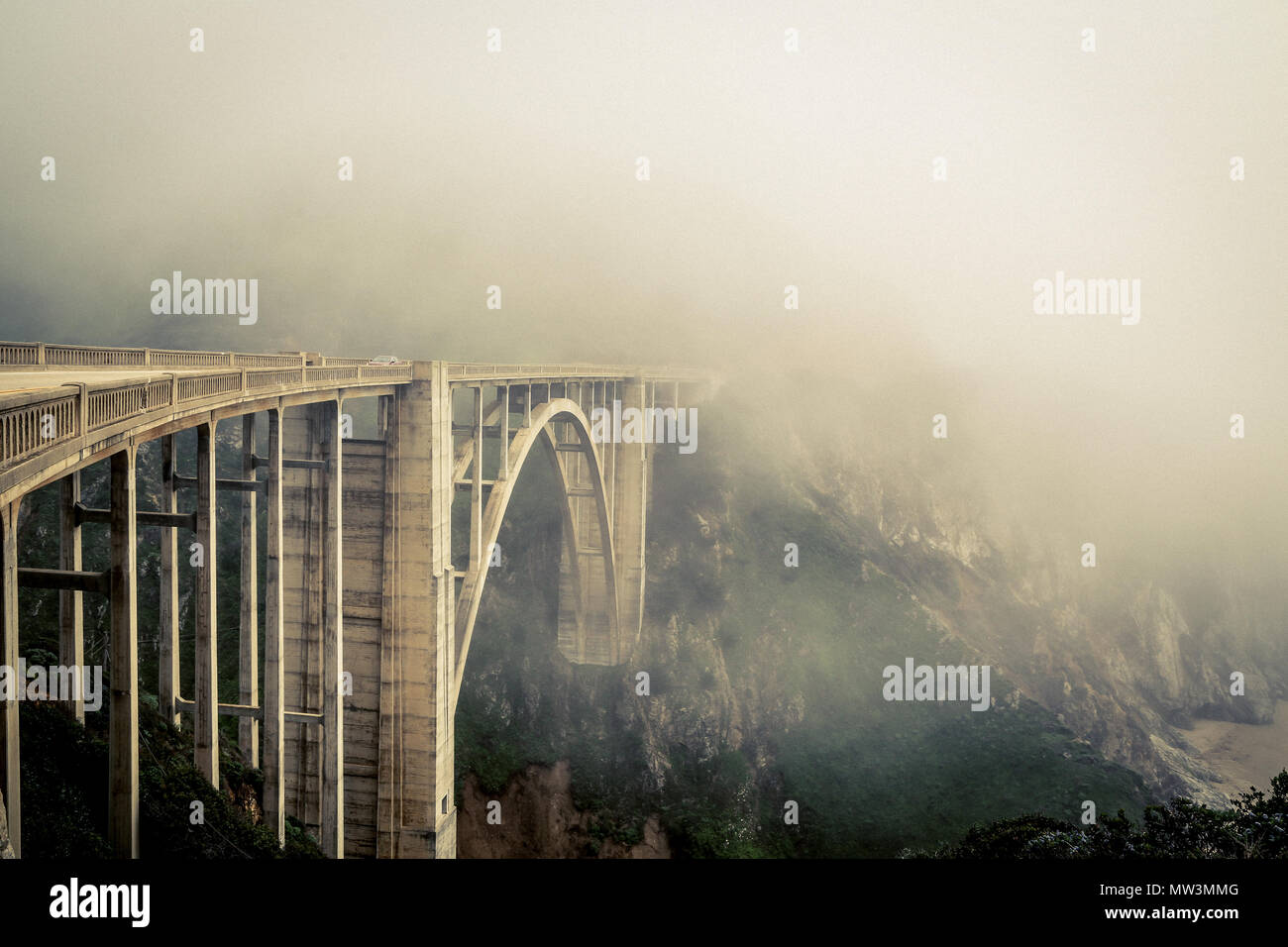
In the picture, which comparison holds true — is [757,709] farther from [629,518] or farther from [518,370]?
[518,370]

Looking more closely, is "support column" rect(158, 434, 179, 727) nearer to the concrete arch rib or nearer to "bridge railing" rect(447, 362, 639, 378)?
"bridge railing" rect(447, 362, 639, 378)

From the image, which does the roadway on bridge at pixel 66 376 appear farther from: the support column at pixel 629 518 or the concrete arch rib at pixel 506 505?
the support column at pixel 629 518

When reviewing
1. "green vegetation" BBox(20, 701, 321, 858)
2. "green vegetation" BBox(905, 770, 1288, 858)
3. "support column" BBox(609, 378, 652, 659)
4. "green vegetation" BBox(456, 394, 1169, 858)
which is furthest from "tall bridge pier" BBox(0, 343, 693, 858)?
"green vegetation" BBox(456, 394, 1169, 858)

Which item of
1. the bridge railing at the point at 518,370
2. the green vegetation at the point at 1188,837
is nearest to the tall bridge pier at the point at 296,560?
the bridge railing at the point at 518,370

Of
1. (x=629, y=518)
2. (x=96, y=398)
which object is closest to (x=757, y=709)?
(x=629, y=518)
